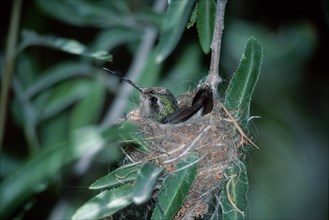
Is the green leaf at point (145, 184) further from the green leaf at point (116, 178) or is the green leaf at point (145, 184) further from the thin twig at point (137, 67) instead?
A: the thin twig at point (137, 67)

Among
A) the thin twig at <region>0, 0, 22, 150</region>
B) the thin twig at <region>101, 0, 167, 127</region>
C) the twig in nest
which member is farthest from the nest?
the thin twig at <region>101, 0, 167, 127</region>

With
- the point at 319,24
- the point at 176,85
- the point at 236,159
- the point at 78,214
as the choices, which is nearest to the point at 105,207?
the point at 78,214

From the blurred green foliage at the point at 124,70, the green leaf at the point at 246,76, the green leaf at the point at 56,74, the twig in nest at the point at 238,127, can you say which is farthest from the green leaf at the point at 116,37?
the green leaf at the point at 246,76

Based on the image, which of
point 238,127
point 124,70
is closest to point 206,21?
point 238,127

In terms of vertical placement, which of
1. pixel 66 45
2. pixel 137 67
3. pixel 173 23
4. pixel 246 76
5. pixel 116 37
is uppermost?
pixel 173 23

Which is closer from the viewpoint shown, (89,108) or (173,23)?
(173,23)

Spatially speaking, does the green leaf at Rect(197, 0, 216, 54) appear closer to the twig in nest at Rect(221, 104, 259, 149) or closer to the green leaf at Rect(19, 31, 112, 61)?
the twig in nest at Rect(221, 104, 259, 149)

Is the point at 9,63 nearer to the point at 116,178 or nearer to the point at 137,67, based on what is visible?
the point at 137,67

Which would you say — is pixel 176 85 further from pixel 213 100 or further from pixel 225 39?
pixel 213 100
